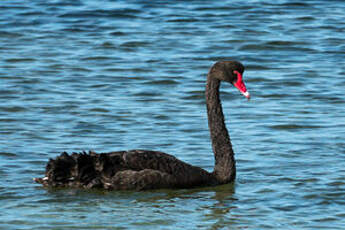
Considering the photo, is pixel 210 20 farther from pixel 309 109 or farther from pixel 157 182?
pixel 157 182

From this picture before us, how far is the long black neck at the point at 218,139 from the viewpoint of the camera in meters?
8.77

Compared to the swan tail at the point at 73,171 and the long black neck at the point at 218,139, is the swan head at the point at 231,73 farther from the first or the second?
the swan tail at the point at 73,171

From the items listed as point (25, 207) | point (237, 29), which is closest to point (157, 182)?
point (25, 207)

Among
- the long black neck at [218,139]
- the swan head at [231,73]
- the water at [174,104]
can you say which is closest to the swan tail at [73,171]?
the water at [174,104]

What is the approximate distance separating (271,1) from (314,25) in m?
2.90

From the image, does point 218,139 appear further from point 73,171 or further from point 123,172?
point 73,171

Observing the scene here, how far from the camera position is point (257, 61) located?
1548 cm

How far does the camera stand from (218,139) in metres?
9.02

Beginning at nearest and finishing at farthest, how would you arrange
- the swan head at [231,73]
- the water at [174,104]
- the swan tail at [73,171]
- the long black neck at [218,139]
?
1. the water at [174,104]
2. the swan tail at [73,171]
3. the long black neck at [218,139]
4. the swan head at [231,73]

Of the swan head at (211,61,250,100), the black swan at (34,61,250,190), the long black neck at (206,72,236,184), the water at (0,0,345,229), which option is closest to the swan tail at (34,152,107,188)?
the black swan at (34,61,250,190)

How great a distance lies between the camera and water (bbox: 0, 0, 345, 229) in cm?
788

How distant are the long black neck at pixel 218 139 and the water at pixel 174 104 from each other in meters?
0.15

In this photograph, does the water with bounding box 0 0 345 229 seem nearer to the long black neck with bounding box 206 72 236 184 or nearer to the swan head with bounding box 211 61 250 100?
the long black neck with bounding box 206 72 236 184

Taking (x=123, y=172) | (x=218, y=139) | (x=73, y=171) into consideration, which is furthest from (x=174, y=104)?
(x=73, y=171)
